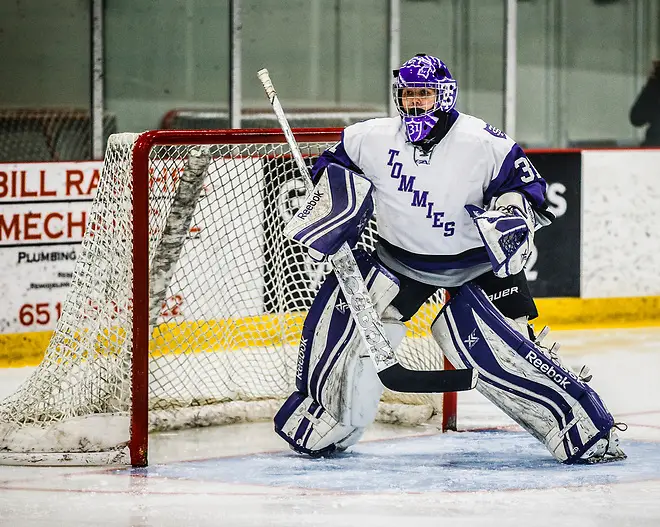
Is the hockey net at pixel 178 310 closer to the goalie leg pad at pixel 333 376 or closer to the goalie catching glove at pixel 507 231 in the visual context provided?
the goalie leg pad at pixel 333 376

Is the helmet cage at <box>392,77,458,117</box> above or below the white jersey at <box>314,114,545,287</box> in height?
above

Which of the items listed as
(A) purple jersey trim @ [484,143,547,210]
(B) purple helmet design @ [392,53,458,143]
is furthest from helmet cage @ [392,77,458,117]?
(A) purple jersey trim @ [484,143,547,210]

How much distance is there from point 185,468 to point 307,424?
325 millimetres

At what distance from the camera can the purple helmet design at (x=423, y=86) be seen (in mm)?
3746

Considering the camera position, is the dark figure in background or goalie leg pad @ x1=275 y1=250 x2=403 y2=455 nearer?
goalie leg pad @ x1=275 y1=250 x2=403 y2=455

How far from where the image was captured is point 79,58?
629cm

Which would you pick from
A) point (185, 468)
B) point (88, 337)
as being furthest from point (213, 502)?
point (88, 337)

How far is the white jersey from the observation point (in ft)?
12.4

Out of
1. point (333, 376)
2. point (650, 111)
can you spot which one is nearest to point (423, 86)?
point (333, 376)

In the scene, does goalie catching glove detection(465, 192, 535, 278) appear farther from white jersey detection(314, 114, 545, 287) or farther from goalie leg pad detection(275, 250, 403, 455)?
goalie leg pad detection(275, 250, 403, 455)

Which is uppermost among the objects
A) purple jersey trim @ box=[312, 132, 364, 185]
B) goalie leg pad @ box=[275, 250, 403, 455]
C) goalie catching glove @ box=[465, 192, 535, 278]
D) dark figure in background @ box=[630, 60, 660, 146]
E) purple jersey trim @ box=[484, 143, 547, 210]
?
dark figure in background @ box=[630, 60, 660, 146]

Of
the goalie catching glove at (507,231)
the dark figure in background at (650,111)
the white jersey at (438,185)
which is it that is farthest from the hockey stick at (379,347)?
the dark figure in background at (650,111)

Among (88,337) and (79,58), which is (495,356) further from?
(79,58)

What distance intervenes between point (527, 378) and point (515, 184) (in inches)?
18.5
